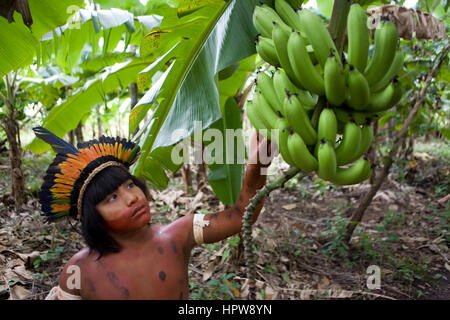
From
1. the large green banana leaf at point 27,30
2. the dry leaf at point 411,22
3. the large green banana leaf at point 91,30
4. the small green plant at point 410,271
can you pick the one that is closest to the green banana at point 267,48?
the large green banana leaf at point 91,30

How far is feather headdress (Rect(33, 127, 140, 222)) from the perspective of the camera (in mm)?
1157

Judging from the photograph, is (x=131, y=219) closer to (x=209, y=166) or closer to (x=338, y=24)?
(x=209, y=166)

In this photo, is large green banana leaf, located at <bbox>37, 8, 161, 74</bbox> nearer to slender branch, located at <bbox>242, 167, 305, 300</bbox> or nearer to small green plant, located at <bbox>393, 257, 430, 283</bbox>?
slender branch, located at <bbox>242, 167, 305, 300</bbox>

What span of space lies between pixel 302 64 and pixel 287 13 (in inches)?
11.2

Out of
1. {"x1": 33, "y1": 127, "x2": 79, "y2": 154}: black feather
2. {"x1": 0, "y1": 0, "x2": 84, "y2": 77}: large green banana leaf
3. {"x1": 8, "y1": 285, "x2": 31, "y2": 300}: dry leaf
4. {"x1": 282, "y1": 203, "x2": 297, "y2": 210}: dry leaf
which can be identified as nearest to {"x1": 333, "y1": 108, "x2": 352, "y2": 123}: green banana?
{"x1": 33, "y1": 127, "x2": 79, "y2": 154}: black feather

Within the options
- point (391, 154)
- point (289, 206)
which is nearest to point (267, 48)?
point (391, 154)

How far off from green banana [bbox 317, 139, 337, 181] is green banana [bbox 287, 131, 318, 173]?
0.07ft

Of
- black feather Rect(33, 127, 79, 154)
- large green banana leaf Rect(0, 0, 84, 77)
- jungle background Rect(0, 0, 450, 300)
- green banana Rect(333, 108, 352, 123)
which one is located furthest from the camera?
large green banana leaf Rect(0, 0, 84, 77)

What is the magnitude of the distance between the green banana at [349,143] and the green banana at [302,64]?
0.41 ft

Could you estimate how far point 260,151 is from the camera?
3.75 ft

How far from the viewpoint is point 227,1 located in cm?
128

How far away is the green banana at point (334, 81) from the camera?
0.77 m

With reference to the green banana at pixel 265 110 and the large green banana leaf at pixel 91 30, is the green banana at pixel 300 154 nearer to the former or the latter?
the green banana at pixel 265 110
